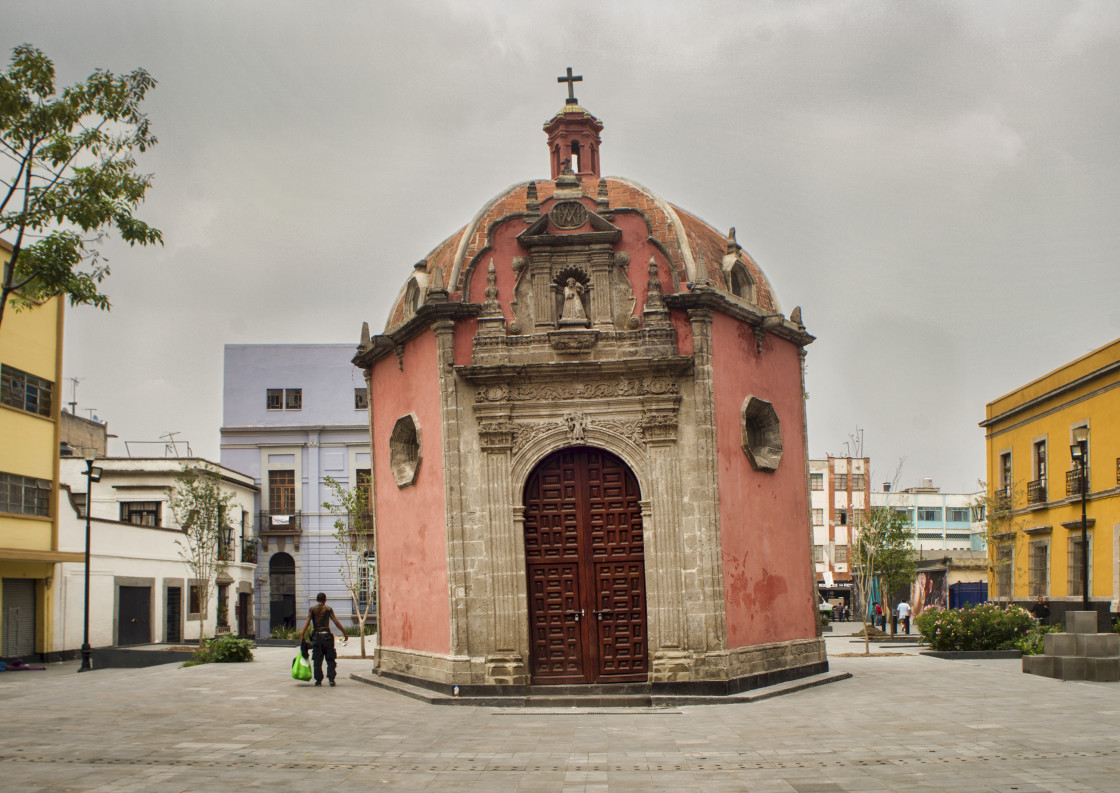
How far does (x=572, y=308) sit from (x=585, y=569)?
3861mm

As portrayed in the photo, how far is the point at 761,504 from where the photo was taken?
16891 mm

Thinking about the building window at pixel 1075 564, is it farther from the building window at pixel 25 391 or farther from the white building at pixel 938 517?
the white building at pixel 938 517

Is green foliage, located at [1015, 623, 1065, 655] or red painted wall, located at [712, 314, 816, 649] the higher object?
red painted wall, located at [712, 314, 816, 649]

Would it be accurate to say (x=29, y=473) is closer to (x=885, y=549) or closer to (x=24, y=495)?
(x=24, y=495)

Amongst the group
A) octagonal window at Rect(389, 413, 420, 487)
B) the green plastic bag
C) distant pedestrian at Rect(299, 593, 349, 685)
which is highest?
octagonal window at Rect(389, 413, 420, 487)

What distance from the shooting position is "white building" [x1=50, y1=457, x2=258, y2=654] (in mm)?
27906

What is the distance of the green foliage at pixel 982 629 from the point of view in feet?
73.0

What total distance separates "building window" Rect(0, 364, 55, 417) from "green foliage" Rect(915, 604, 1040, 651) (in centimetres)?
2157

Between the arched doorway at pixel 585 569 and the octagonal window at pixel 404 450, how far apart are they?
8.30ft

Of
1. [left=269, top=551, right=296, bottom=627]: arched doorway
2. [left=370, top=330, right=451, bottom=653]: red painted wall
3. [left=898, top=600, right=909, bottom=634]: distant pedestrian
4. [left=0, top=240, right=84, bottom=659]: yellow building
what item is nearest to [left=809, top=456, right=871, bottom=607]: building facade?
[left=898, top=600, right=909, bottom=634]: distant pedestrian

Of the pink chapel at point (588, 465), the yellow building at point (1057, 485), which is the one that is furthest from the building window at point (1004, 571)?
the pink chapel at point (588, 465)

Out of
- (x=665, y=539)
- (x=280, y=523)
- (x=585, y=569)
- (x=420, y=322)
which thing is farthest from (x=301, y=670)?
(x=280, y=523)

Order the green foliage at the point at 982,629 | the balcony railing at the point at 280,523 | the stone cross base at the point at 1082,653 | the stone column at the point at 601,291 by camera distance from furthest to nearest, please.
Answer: the balcony railing at the point at 280,523
the green foliage at the point at 982,629
the stone cross base at the point at 1082,653
the stone column at the point at 601,291

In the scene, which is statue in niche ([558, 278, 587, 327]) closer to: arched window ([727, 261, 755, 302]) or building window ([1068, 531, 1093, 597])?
arched window ([727, 261, 755, 302])
